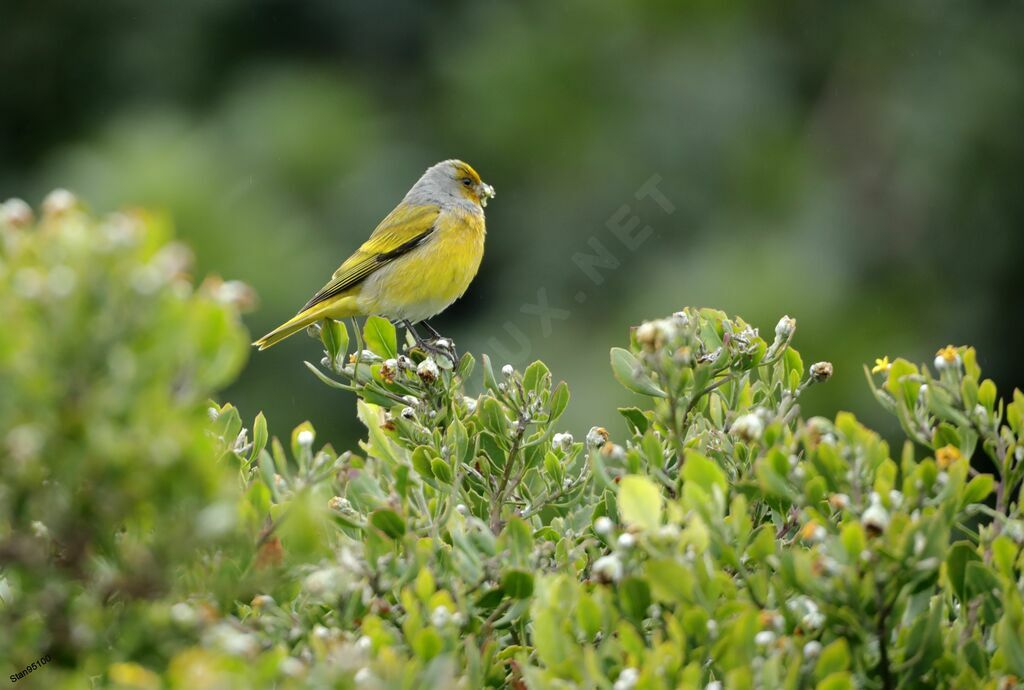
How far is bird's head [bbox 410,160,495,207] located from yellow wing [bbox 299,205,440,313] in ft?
0.41

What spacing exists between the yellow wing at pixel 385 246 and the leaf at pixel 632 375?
9.61 ft

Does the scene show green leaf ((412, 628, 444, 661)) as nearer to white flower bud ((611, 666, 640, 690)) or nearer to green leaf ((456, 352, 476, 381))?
Result: white flower bud ((611, 666, 640, 690))

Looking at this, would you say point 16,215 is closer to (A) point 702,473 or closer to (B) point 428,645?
(B) point 428,645

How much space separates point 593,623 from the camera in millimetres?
1792

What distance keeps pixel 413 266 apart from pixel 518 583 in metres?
3.36

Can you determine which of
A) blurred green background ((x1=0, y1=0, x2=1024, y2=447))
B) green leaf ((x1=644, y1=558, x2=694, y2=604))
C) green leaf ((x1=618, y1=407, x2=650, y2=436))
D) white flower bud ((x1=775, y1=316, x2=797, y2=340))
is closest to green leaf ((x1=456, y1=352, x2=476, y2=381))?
green leaf ((x1=618, y1=407, x2=650, y2=436))

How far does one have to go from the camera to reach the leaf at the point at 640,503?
1776mm

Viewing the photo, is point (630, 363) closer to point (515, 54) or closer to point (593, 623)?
point (593, 623)

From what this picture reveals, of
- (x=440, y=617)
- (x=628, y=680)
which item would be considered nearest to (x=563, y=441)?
(x=440, y=617)

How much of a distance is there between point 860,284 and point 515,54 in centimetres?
358

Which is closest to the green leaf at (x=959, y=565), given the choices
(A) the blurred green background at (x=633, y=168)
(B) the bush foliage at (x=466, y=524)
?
(B) the bush foliage at (x=466, y=524)

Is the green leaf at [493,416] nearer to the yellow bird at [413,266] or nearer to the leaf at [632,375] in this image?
the leaf at [632,375]

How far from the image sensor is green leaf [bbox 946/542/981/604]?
194cm

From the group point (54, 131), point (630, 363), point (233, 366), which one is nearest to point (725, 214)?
point (54, 131)
